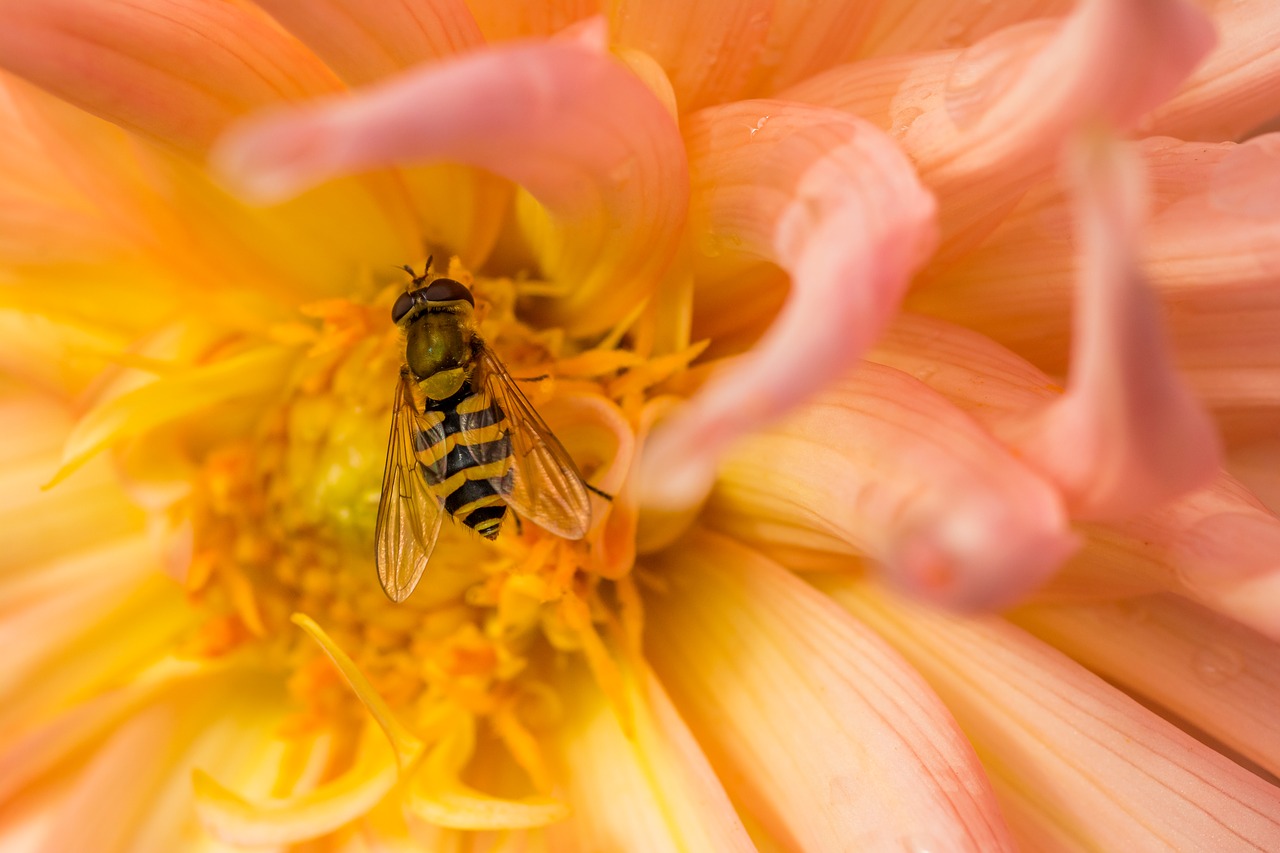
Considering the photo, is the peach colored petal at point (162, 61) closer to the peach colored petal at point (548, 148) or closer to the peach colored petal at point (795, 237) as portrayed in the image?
the peach colored petal at point (548, 148)

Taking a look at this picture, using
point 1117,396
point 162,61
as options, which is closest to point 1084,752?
point 1117,396

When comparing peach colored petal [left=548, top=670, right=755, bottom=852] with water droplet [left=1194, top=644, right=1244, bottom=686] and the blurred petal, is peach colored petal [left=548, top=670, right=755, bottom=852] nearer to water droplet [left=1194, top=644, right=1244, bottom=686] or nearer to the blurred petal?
water droplet [left=1194, top=644, right=1244, bottom=686]

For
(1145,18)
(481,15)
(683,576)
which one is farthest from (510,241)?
(1145,18)

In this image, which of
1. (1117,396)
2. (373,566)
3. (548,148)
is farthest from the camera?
(373,566)

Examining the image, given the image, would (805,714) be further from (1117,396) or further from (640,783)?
(1117,396)

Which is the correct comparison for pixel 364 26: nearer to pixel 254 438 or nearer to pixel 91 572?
pixel 254 438

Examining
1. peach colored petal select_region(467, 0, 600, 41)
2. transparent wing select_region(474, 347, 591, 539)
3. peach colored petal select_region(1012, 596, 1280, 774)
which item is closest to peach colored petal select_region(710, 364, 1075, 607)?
transparent wing select_region(474, 347, 591, 539)
